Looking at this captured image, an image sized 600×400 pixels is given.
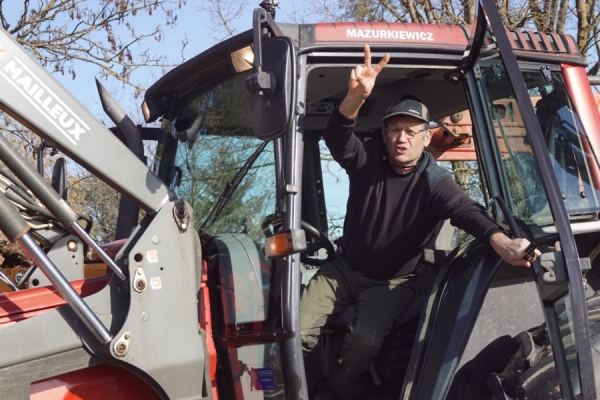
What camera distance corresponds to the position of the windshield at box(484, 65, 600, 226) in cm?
296

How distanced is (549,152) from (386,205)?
0.72 metres

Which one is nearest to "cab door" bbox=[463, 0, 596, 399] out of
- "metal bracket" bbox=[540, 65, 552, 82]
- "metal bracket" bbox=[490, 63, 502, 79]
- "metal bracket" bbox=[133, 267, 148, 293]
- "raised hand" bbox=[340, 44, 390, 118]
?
"metal bracket" bbox=[490, 63, 502, 79]

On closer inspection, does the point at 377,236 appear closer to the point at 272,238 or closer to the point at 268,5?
the point at 272,238

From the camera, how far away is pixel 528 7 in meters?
10.8

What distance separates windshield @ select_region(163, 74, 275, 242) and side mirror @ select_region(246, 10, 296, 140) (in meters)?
0.46

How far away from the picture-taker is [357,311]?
11.4 feet

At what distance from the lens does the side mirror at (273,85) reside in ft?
8.50

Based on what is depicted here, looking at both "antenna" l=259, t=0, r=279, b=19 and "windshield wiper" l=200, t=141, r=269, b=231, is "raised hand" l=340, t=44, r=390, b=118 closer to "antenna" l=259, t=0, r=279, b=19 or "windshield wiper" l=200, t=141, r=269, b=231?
"antenna" l=259, t=0, r=279, b=19

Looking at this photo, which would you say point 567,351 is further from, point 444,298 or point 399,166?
point 399,166

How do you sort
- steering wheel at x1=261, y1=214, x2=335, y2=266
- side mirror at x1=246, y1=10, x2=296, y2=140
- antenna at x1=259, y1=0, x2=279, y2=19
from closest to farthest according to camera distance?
side mirror at x1=246, y1=10, x2=296, y2=140 < antenna at x1=259, y1=0, x2=279, y2=19 < steering wheel at x1=261, y1=214, x2=335, y2=266

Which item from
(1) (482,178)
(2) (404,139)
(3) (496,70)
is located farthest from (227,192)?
(3) (496,70)

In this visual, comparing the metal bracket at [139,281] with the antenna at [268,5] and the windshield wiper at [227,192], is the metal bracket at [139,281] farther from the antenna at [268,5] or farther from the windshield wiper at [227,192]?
the antenna at [268,5]

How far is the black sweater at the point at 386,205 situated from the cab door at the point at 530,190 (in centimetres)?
25

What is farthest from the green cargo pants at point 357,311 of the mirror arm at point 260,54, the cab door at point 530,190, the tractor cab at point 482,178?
the mirror arm at point 260,54
